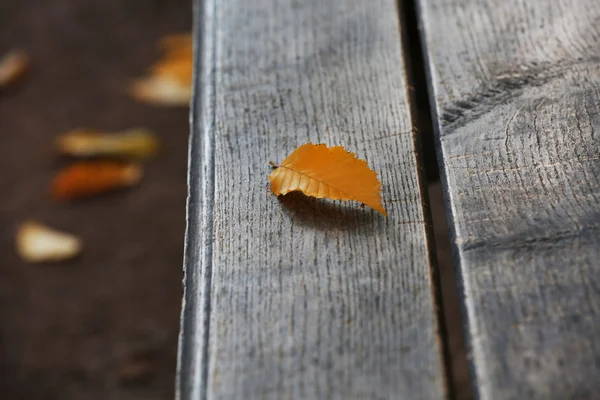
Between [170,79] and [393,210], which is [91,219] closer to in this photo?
[170,79]

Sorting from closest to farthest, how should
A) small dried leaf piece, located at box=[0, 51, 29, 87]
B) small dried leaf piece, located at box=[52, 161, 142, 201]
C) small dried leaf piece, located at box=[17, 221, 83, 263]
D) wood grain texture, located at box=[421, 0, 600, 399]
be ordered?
wood grain texture, located at box=[421, 0, 600, 399]
small dried leaf piece, located at box=[17, 221, 83, 263]
small dried leaf piece, located at box=[52, 161, 142, 201]
small dried leaf piece, located at box=[0, 51, 29, 87]

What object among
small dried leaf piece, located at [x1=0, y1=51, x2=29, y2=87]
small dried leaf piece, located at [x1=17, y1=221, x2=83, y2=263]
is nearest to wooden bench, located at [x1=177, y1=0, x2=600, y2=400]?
small dried leaf piece, located at [x1=17, y1=221, x2=83, y2=263]

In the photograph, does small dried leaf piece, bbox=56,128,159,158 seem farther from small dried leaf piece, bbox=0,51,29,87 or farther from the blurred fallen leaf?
small dried leaf piece, bbox=0,51,29,87

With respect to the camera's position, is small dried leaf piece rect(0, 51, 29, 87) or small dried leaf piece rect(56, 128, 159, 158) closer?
small dried leaf piece rect(56, 128, 159, 158)

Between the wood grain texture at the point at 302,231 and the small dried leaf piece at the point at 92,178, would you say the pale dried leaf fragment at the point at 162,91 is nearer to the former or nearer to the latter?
the small dried leaf piece at the point at 92,178

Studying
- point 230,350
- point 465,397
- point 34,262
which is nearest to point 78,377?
point 34,262

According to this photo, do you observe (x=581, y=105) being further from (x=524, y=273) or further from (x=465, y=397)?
(x=465, y=397)
